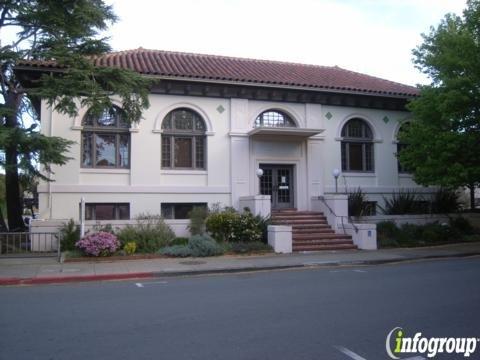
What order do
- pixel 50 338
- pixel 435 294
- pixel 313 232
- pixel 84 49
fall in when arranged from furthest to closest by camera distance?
1. pixel 313 232
2. pixel 84 49
3. pixel 435 294
4. pixel 50 338

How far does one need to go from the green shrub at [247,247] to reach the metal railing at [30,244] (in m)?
5.81

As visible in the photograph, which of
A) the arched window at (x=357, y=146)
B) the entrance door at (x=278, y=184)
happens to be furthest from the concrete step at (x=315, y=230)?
the arched window at (x=357, y=146)

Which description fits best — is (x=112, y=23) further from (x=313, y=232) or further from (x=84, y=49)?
(x=313, y=232)

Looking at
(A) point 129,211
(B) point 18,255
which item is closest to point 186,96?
(A) point 129,211

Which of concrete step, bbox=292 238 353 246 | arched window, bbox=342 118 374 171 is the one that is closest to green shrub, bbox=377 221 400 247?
concrete step, bbox=292 238 353 246

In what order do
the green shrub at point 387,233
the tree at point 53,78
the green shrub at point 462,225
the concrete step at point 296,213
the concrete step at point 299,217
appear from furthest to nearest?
the green shrub at point 462,225, the concrete step at point 296,213, the concrete step at point 299,217, the green shrub at point 387,233, the tree at point 53,78

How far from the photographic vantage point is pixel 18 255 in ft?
51.1

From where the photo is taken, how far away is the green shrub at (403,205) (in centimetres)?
2225

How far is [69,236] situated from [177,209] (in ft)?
16.1

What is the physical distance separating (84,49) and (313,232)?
35.6 ft

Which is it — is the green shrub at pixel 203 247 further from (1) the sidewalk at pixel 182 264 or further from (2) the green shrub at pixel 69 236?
(2) the green shrub at pixel 69 236

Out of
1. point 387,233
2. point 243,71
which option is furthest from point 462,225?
point 243,71

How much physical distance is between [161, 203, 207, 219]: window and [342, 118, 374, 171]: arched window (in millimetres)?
7401

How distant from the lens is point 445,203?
23.0 meters
